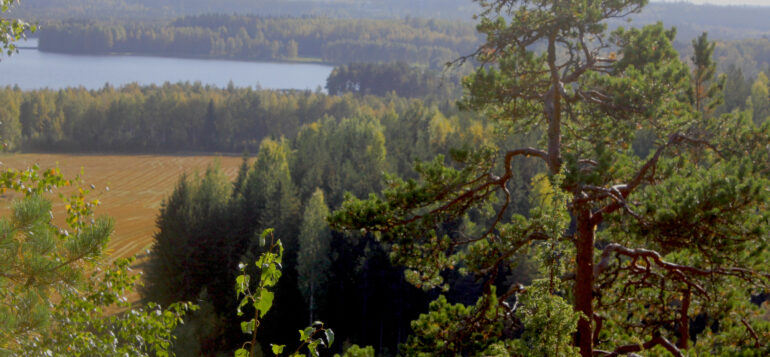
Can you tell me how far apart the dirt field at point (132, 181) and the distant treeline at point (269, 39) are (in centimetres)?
8533

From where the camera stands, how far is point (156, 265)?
26.0 meters

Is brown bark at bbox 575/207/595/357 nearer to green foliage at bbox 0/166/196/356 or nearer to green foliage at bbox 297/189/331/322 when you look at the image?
green foliage at bbox 0/166/196/356

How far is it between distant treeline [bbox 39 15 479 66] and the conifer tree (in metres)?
137

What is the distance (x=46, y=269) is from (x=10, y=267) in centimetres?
22

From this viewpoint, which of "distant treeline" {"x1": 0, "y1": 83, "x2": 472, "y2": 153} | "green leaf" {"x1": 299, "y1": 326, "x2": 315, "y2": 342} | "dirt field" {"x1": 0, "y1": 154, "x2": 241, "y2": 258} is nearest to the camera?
"green leaf" {"x1": 299, "y1": 326, "x2": 315, "y2": 342}

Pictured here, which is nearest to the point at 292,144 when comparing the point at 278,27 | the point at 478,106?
the point at 478,106

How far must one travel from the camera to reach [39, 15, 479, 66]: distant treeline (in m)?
151

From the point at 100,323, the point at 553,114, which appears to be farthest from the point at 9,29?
the point at 553,114

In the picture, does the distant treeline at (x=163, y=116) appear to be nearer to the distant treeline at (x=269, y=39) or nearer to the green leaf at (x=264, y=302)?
the green leaf at (x=264, y=302)

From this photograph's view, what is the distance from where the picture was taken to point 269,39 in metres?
185

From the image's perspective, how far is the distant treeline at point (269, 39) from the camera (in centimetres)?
15112

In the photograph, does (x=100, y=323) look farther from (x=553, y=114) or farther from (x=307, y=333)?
(x=553, y=114)

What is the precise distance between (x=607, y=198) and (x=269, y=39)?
611 ft

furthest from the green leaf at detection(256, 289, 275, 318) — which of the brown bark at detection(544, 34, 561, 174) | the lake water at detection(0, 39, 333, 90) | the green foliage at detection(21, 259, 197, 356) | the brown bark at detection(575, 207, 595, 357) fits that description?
the lake water at detection(0, 39, 333, 90)
